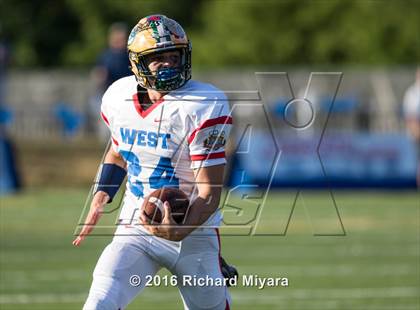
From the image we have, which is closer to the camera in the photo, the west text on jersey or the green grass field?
the west text on jersey

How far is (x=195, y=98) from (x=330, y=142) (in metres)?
12.9

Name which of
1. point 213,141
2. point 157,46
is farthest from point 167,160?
point 157,46

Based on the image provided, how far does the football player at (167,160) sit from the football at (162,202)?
4cm

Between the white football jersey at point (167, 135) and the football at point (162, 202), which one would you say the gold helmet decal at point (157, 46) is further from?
the football at point (162, 202)

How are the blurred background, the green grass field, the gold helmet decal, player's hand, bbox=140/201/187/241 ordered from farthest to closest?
1. the blurred background
2. the green grass field
3. the gold helmet decal
4. player's hand, bbox=140/201/187/241

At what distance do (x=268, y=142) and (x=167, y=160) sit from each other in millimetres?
12406

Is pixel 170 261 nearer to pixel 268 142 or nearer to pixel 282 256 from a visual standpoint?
pixel 282 256

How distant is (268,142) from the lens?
17828 mm

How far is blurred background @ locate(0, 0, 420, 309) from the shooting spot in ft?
31.4

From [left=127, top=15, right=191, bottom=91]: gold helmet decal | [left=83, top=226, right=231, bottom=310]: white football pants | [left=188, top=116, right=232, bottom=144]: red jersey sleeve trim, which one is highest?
[left=127, top=15, right=191, bottom=91]: gold helmet decal

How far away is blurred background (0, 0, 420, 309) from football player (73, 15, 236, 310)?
1.70 metres

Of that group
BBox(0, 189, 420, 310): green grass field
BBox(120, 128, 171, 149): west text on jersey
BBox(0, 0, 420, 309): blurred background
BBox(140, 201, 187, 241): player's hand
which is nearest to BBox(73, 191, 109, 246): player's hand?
BBox(120, 128, 171, 149): west text on jersey

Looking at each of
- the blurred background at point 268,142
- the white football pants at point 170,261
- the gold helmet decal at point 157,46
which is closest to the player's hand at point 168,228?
the white football pants at point 170,261

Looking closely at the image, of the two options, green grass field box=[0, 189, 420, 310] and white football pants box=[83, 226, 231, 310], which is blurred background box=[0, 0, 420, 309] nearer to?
green grass field box=[0, 189, 420, 310]
